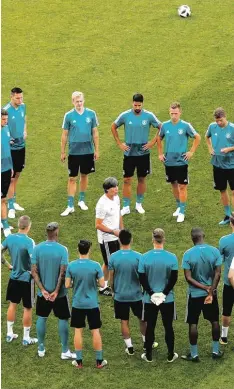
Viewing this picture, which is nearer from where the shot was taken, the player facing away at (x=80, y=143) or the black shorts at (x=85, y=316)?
the black shorts at (x=85, y=316)

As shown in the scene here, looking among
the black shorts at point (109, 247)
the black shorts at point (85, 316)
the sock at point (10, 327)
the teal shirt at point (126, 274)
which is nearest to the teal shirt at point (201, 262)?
the teal shirt at point (126, 274)

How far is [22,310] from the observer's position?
52.1 feet

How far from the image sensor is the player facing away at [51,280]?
46.7 feet

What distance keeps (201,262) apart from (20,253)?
2403 mm

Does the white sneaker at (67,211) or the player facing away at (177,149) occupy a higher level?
the player facing away at (177,149)

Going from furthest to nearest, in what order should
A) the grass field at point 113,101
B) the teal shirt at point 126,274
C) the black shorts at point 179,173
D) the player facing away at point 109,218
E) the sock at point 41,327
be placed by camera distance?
the black shorts at point 179,173, the player facing away at point 109,218, the sock at point 41,327, the grass field at point 113,101, the teal shirt at point 126,274

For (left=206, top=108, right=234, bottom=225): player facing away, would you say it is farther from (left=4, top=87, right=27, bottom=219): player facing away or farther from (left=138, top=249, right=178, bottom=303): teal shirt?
(left=138, top=249, right=178, bottom=303): teal shirt

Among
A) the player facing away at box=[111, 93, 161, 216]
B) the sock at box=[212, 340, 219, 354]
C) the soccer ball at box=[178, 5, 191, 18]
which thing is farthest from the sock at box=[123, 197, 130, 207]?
the soccer ball at box=[178, 5, 191, 18]

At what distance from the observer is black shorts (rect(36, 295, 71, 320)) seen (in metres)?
14.4

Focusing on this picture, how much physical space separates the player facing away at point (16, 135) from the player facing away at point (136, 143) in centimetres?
157

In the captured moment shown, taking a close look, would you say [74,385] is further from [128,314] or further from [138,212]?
[138,212]

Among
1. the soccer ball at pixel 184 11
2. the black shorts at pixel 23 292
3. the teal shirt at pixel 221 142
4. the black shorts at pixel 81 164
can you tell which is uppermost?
the soccer ball at pixel 184 11

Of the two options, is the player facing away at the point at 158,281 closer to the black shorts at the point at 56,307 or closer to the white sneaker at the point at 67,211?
the black shorts at the point at 56,307

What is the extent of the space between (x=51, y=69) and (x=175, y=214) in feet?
23.2
